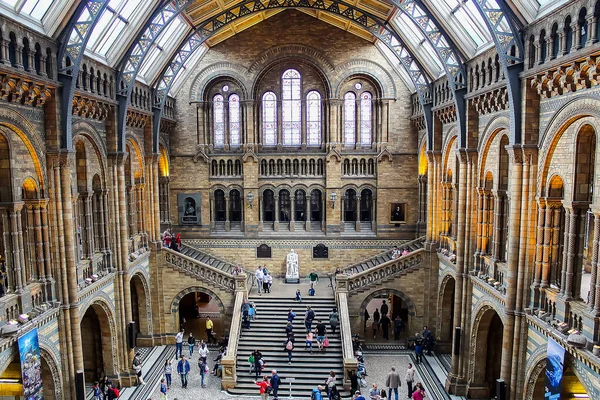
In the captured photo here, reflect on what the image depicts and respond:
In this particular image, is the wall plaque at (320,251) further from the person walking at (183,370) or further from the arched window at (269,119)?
the person walking at (183,370)

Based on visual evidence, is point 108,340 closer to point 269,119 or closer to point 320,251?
point 320,251

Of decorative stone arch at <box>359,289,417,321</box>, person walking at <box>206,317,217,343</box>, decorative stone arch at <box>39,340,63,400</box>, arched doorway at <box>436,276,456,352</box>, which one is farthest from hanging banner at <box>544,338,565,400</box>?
person walking at <box>206,317,217,343</box>

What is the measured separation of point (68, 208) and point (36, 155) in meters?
2.07

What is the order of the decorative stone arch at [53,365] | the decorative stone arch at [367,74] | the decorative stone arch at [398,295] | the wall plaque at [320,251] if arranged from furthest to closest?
the wall plaque at [320,251] < the decorative stone arch at [367,74] < the decorative stone arch at [398,295] < the decorative stone arch at [53,365]

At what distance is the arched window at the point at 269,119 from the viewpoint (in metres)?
29.5

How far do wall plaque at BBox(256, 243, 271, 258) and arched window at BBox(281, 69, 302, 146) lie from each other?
656 centimetres

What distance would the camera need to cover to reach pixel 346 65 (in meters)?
28.6

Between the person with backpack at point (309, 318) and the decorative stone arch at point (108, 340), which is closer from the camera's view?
the decorative stone arch at point (108, 340)

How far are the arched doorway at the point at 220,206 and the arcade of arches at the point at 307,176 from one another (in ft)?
0.30

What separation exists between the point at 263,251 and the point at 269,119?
829cm

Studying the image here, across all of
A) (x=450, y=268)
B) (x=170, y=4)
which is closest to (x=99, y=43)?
(x=170, y=4)

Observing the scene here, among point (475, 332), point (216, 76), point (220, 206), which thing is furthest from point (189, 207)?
point (475, 332)

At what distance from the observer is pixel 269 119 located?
29.7 m

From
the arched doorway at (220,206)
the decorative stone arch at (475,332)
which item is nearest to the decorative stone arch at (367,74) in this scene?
the arched doorway at (220,206)
